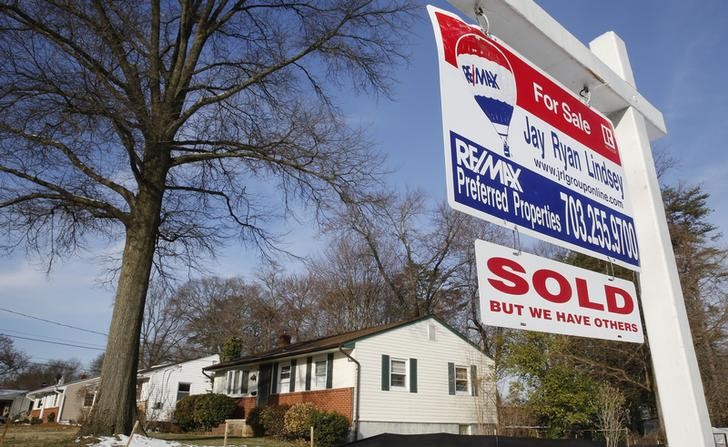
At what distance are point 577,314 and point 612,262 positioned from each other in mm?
519

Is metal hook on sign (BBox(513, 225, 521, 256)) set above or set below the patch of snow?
above

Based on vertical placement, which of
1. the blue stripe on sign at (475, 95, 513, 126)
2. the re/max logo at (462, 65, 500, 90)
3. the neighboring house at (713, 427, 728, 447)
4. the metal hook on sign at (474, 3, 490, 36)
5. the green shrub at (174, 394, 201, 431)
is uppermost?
the metal hook on sign at (474, 3, 490, 36)

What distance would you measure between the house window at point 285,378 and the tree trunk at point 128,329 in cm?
1197

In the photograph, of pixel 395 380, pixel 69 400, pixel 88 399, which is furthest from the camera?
pixel 69 400

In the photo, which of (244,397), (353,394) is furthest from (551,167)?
(244,397)

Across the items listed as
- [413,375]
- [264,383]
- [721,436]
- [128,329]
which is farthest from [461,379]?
[128,329]

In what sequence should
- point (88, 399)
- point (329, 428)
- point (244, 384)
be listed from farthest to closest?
point (88, 399) < point (244, 384) < point (329, 428)

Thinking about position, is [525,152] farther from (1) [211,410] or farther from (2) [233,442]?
(1) [211,410]

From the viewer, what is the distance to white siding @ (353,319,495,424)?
20.5 metres

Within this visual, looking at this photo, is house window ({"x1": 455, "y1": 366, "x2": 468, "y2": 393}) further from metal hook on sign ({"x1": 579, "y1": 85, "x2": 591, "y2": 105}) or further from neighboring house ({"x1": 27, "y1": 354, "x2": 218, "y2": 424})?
metal hook on sign ({"x1": 579, "y1": 85, "x2": 591, "y2": 105})

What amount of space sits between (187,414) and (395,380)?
1054 centimetres

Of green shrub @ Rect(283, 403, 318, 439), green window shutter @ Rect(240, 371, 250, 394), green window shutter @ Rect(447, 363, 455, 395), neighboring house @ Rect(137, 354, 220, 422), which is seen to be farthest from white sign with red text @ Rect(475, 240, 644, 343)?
neighboring house @ Rect(137, 354, 220, 422)

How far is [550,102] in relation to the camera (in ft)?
9.95

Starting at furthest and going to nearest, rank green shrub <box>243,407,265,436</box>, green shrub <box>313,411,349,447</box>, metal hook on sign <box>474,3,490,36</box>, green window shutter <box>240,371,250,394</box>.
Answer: green window shutter <box>240,371,250,394</box> → green shrub <box>243,407,265,436</box> → green shrub <box>313,411,349,447</box> → metal hook on sign <box>474,3,490,36</box>
